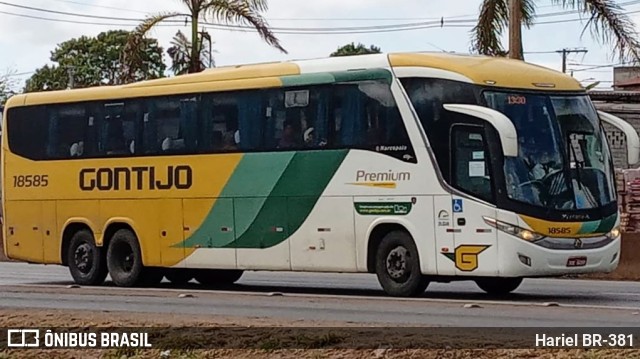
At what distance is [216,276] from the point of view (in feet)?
76.5

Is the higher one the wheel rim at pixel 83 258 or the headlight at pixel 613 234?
the headlight at pixel 613 234

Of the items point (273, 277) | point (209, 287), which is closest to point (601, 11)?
point (273, 277)

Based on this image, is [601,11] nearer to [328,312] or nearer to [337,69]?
[337,69]

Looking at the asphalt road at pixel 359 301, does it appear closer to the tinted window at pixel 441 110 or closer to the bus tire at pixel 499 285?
the bus tire at pixel 499 285

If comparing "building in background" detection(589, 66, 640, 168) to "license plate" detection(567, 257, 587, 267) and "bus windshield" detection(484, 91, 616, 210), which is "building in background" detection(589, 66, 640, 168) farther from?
"license plate" detection(567, 257, 587, 267)

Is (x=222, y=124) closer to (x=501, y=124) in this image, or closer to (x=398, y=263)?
(x=398, y=263)

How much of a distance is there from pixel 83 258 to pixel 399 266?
6635 millimetres

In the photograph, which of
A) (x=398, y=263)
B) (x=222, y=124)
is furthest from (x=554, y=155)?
(x=222, y=124)

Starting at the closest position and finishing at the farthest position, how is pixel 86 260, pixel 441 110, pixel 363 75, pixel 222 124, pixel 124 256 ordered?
pixel 441 110 < pixel 363 75 < pixel 222 124 < pixel 124 256 < pixel 86 260

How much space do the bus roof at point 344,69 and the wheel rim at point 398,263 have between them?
8.41 ft

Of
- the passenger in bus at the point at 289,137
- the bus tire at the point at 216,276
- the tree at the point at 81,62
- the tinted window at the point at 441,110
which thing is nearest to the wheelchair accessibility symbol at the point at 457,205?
the tinted window at the point at 441,110

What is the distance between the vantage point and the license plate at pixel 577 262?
1792 centimetres

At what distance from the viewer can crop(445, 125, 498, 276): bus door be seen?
1791cm

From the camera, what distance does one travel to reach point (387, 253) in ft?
62.1
